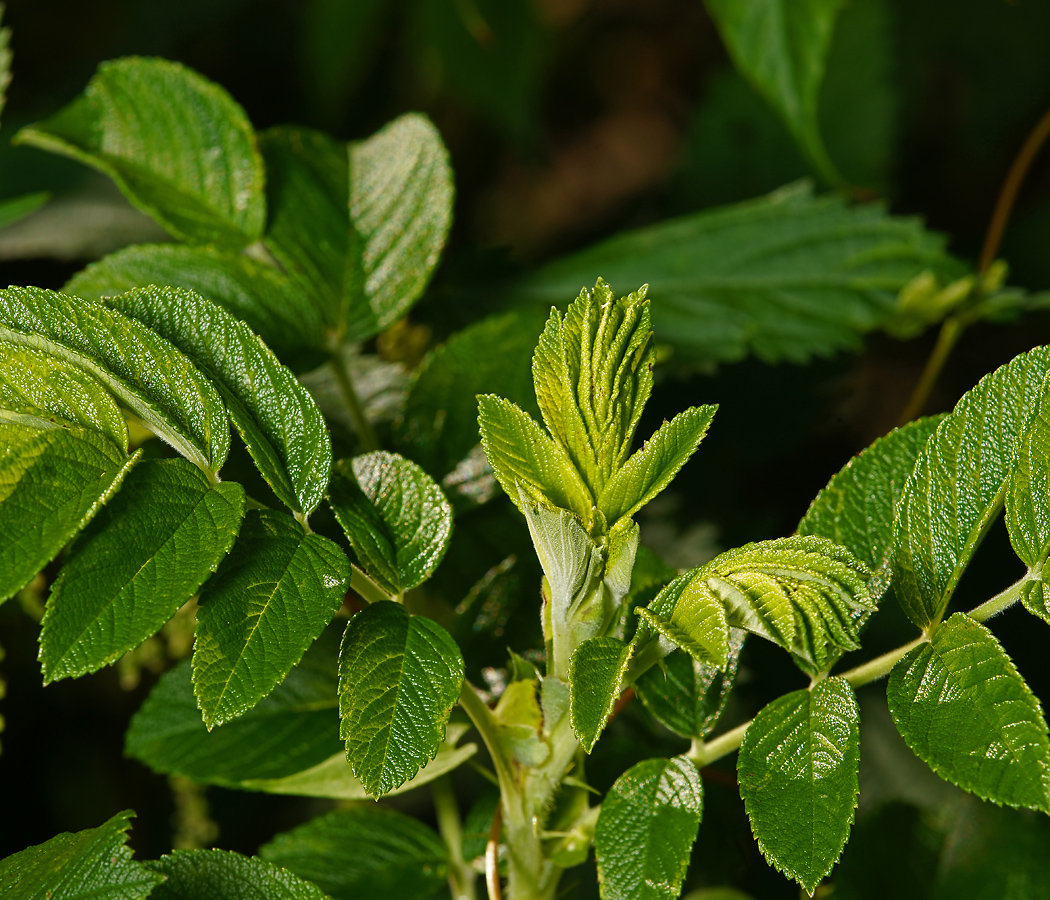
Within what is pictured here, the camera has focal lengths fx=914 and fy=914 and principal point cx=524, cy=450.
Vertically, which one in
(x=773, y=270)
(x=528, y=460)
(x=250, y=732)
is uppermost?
(x=528, y=460)

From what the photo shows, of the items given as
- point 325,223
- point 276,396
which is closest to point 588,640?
point 276,396

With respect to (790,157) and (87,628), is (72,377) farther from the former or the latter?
(790,157)

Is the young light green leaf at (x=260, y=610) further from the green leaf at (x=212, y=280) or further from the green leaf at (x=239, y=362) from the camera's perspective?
the green leaf at (x=212, y=280)

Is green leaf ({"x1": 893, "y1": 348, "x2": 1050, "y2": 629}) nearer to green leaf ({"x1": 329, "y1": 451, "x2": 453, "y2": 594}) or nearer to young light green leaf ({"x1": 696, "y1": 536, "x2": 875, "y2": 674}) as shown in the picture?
young light green leaf ({"x1": 696, "y1": 536, "x2": 875, "y2": 674})

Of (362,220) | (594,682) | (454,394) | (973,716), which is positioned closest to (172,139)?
(362,220)

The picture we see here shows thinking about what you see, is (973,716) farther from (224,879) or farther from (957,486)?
(224,879)

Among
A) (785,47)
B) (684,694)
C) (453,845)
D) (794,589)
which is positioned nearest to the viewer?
(794,589)
